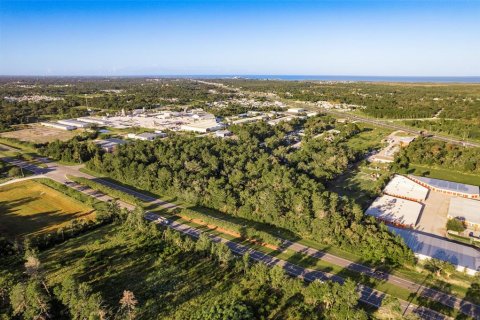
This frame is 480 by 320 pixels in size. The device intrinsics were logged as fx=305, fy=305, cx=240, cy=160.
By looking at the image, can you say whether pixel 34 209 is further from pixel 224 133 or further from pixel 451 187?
pixel 451 187

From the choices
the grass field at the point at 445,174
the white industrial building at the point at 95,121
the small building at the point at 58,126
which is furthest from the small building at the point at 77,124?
the grass field at the point at 445,174

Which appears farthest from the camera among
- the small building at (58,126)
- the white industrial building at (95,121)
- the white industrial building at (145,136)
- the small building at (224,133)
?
the white industrial building at (95,121)

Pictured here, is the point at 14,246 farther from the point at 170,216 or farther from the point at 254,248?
the point at 254,248

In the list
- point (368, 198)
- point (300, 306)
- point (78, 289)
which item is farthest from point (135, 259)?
point (368, 198)

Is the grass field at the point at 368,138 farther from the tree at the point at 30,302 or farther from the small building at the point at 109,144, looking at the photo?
the tree at the point at 30,302

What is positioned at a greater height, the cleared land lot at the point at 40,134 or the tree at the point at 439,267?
the cleared land lot at the point at 40,134

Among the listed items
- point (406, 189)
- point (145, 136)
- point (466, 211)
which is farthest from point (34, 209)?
point (466, 211)
